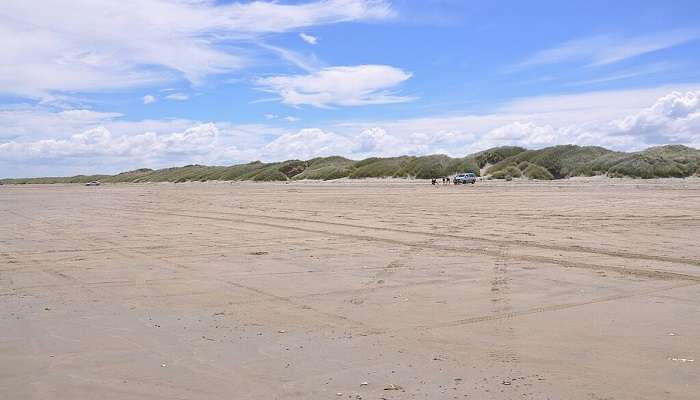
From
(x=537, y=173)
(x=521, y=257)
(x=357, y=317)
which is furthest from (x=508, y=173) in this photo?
(x=357, y=317)

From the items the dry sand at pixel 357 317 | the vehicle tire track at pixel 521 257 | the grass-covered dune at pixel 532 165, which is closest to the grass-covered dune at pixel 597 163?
the grass-covered dune at pixel 532 165

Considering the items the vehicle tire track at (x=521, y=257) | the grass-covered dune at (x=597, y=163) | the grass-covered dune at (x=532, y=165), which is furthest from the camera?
the grass-covered dune at (x=532, y=165)

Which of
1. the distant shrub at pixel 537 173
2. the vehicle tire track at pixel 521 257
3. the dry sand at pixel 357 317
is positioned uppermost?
the distant shrub at pixel 537 173

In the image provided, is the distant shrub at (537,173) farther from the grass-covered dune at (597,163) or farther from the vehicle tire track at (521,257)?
the vehicle tire track at (521,257)

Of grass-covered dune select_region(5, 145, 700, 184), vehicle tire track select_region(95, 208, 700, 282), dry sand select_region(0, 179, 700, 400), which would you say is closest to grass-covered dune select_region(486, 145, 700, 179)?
grass-covered dune select_region(5, 145, 700, 184)

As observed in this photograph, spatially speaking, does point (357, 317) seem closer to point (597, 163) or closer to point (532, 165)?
point (597, 163)

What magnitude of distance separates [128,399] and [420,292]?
4.61 m

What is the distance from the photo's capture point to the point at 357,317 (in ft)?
22.7

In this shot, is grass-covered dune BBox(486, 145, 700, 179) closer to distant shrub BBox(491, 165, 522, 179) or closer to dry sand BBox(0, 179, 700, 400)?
distant shrub BBox(491, 165, 522, 179)

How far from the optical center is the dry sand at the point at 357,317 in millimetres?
4797

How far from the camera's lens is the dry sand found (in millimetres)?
4797

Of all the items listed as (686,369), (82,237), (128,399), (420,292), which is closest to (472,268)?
(420,292)

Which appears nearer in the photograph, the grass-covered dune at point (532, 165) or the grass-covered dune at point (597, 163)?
the grass-covered dune at point (597, 163)

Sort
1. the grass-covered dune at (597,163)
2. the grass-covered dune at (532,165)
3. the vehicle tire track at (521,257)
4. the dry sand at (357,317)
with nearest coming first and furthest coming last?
the dry sand at (357,317) < the vehicle tire track at (521,257) < the grass-covered dune at (597,163) < the grass-covered dune at (532,165)
